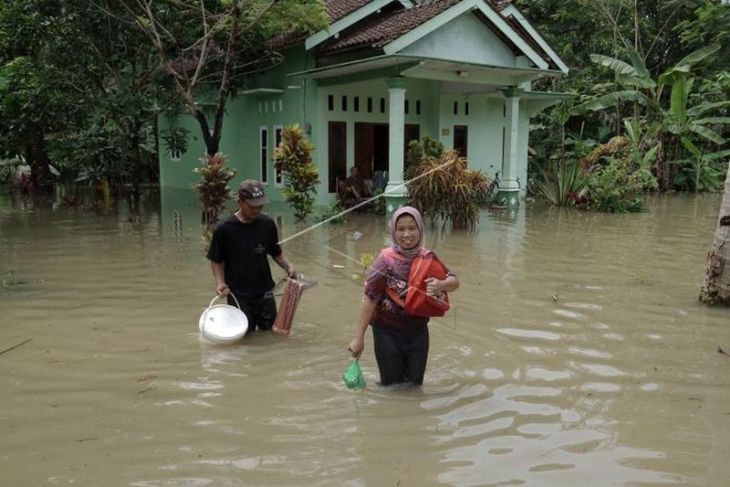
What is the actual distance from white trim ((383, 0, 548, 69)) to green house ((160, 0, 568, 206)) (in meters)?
0.02

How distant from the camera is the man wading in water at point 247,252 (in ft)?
17.9

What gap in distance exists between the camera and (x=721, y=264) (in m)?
6.88

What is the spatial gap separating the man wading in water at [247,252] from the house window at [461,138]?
45.7 feet

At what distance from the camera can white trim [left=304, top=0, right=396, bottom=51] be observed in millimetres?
15271

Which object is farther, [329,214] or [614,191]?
[614,191]

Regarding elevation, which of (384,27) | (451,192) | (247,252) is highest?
(384,27)

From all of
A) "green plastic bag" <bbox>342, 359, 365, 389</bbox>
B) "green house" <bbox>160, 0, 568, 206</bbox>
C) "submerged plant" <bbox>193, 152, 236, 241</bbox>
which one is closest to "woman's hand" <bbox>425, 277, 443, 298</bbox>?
"green plastic bag" <bbox>342, 359, 365, 389</bbox>

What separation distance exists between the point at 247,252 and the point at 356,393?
168 centimetres

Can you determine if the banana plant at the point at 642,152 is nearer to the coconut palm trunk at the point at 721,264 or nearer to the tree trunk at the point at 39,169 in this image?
the coconut palm trunk at the point at 721,264

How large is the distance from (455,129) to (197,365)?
585 inches

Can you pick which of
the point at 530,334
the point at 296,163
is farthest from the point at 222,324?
the point at 296,163

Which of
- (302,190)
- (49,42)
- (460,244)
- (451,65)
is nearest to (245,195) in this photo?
(460,244)

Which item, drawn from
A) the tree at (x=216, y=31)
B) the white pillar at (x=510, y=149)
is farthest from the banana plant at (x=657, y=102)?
the tree at (x=216, y=31)

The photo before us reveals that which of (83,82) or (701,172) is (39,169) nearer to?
(83,82)
